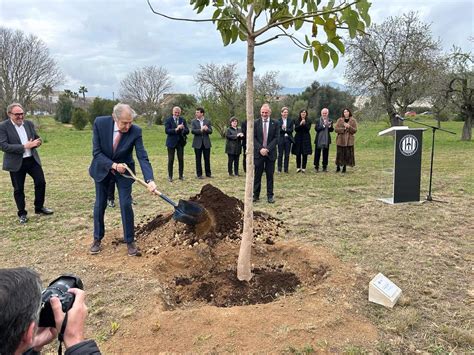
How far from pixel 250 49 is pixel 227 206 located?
2.80 m

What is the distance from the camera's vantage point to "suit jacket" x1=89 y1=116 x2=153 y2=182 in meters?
5.25

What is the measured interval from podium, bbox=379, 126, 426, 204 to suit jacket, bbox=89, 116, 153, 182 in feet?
16.6

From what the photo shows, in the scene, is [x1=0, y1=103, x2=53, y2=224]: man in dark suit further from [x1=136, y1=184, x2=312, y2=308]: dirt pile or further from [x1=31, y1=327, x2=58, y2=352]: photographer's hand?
[x1=31, y1=327, x2=58, y2=352]: photographer's hand

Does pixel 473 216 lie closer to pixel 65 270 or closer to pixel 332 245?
pixel 332 245

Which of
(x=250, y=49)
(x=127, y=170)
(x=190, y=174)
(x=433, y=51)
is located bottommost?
(x=190, y=174)

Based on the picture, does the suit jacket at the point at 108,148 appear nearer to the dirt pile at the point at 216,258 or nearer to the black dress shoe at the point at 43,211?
the dirt pile at the point at 216,258

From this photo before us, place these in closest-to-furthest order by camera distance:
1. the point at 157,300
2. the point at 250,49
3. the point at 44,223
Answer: the point at 250,49
the point at 157,300
the point at 44,223

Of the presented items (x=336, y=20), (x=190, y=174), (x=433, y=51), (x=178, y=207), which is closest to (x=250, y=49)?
(x=336, y=20)

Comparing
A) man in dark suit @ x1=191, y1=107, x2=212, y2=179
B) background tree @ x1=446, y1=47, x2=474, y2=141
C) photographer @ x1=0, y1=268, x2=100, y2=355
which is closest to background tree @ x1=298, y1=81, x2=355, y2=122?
background tree @ x1=446, y1=47, x2=474, y2=141

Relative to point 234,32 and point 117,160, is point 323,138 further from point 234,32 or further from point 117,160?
point 234,32

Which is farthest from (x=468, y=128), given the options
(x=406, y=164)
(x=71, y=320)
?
(x=71, y=320)

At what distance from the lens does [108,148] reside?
210 inches

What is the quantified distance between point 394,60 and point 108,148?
2334 centimetres

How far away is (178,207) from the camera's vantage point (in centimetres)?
518
